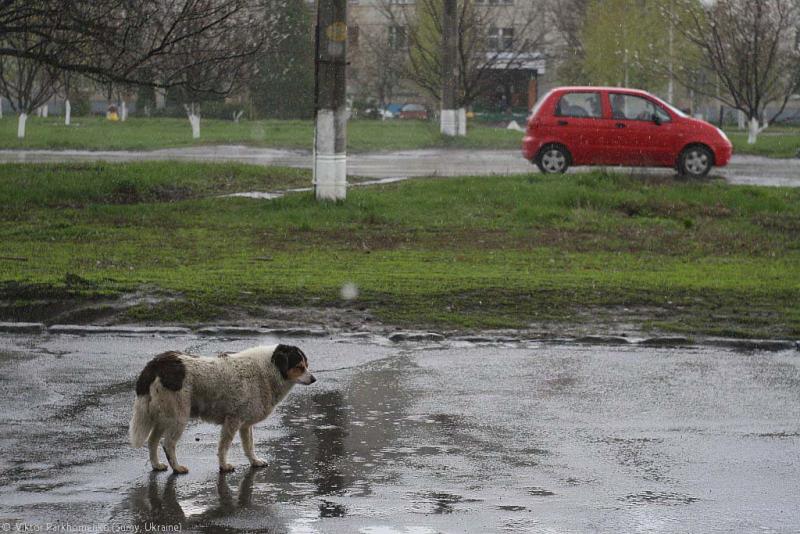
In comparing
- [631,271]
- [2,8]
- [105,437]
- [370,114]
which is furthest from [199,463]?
[370,114]

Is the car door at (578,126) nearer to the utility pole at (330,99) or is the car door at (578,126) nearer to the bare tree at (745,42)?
the utility pole at (330,99)

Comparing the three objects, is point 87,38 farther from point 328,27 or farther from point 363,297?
point 363,297

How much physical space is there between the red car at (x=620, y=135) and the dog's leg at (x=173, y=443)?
17.4 metres

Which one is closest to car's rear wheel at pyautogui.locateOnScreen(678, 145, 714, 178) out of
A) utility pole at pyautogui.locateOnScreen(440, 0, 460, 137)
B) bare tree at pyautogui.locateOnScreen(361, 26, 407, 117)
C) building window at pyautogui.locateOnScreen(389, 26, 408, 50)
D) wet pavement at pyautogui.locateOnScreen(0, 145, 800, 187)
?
wet pavement at pyautogui.locateOnScreen(0, 145, 800, 187)

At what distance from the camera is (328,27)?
18234 mm

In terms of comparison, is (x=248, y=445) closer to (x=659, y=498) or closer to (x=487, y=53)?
(x=659, y=498)

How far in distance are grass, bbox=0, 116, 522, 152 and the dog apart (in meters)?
28.1

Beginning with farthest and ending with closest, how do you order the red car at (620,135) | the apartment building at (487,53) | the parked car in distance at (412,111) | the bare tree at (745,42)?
the parked car in distance at (412,111), the apartment building at (487,53), the bare tree at (745,42), the red car at (620,135)

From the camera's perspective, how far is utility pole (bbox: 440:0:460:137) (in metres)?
36.0

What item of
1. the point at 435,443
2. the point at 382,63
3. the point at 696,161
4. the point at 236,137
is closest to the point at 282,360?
the point at 435,443

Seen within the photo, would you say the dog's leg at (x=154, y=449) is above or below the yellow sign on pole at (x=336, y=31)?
below

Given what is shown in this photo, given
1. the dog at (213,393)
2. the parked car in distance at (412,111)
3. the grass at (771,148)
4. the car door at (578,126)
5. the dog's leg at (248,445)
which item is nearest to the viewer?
the dog at (213,393)

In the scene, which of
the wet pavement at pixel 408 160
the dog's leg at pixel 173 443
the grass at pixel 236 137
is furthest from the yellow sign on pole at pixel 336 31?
the grass at pixel 236 137

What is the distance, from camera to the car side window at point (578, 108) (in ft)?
77.4
